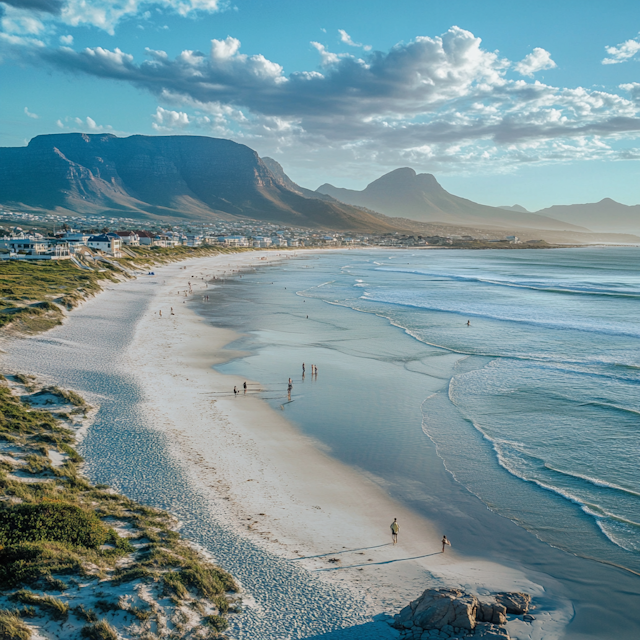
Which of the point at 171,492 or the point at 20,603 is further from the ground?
the point at 20,603

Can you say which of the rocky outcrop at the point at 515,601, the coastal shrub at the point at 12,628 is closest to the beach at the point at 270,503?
the rocky outcrop at the point at 515,601

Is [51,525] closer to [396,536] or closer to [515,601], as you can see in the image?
[396,536]

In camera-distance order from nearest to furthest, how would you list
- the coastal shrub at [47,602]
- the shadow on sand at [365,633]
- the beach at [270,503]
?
the coastal shrub at [47,602], the shadow on sand at [365,633], the beach at [270,503]

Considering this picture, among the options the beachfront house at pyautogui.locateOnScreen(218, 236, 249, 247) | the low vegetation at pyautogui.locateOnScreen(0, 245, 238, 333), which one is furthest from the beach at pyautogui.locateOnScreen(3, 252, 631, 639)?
the beachfront house at pyautogui.locateOnScreen(218, 236, 249, 247)

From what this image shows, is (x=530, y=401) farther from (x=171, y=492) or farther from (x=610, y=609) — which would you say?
(x=171, y=492)

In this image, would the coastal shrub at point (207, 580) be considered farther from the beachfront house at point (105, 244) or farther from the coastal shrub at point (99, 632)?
the beachfront house at point (105, 244)

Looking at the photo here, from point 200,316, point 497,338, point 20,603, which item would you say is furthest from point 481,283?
point 20,603

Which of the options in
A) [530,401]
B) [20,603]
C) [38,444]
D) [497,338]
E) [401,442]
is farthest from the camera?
[497,338]
